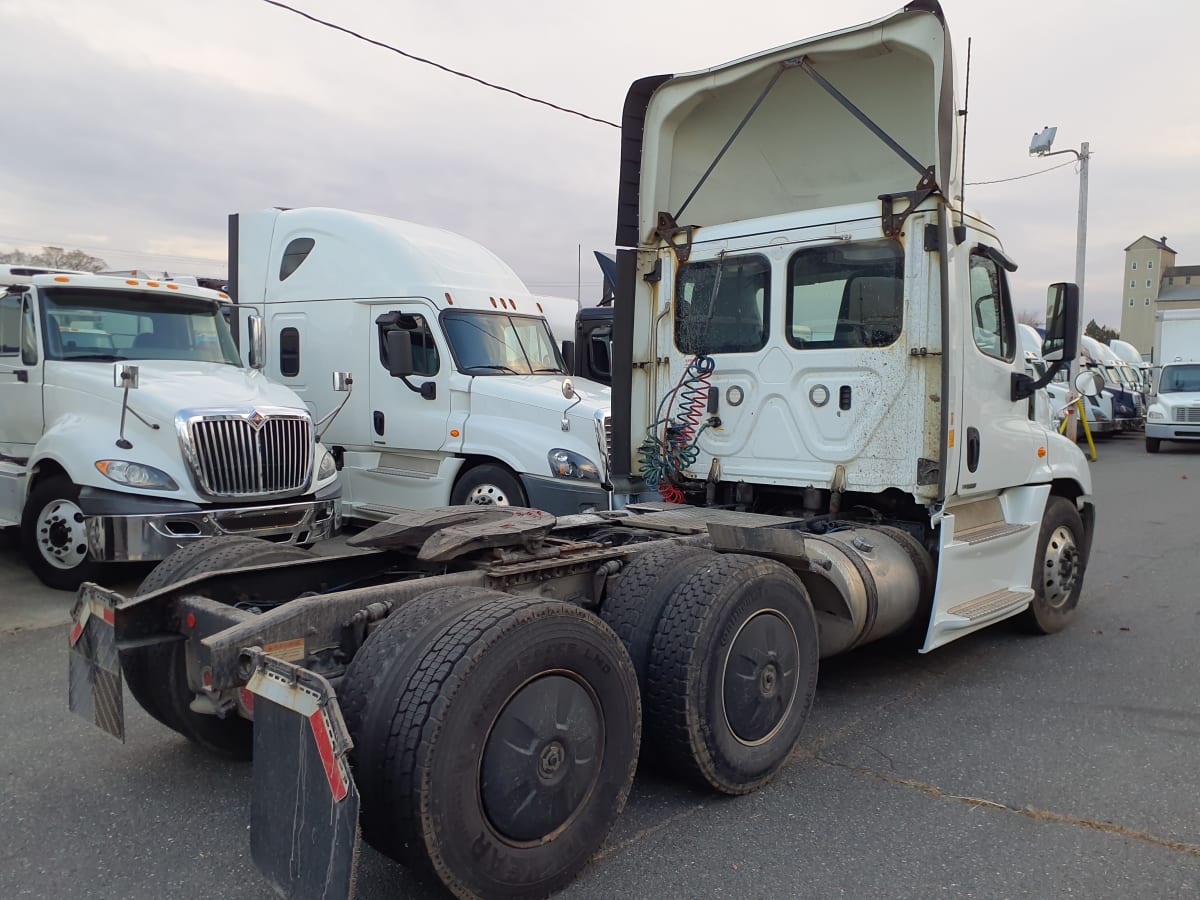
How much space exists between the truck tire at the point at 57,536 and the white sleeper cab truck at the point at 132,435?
11mm

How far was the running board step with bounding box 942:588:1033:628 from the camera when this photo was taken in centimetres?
511

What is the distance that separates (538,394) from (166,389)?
316cm

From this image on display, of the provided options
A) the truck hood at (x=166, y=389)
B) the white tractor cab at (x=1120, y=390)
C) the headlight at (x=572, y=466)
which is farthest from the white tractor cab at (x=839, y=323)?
the white tractor cab at (x=1120, y=390)

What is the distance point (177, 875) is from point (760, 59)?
5018 millimetres

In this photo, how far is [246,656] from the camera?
288cm

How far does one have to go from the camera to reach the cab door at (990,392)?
5184 millimetres

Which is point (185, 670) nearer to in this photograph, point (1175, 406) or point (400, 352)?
point (400, 352)

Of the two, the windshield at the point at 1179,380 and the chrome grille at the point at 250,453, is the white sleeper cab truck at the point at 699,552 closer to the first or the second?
the chrome grille at the point at 250,453

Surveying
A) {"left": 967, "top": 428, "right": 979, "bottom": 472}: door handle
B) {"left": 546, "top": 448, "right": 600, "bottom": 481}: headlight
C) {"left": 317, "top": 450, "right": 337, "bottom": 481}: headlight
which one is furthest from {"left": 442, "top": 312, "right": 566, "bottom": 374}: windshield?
{"left": 967, "top": 428, "right": 979, "bottom": 472}: door handle

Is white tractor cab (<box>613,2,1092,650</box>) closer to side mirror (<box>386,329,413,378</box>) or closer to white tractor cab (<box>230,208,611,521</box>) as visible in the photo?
white tractor cab (<box>230,208,611,521</box>)

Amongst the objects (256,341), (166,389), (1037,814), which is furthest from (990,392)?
(256,341)

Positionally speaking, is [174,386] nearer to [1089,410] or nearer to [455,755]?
[455,755]

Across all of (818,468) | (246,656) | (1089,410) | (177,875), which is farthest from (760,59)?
(1089,410)

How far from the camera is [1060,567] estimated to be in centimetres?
630
